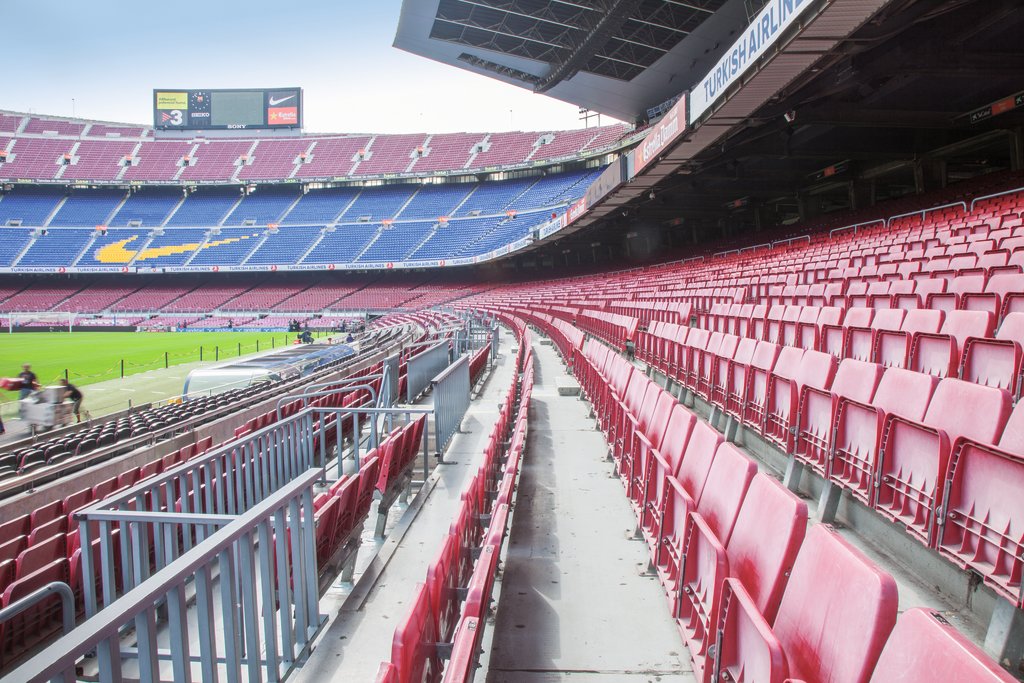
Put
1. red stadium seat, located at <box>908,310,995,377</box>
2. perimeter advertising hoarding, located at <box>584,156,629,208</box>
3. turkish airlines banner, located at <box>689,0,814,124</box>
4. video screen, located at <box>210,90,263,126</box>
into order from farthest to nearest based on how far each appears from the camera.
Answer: video screen, located at <box>210,90,263,126</box> < perimeter advertising hoarding, located at <box>584,156,629,208</box> < turkish airlines banner, located at <box>689,0,814,124</box> < red stadium seat, located at <box>908,310,995,377</box>

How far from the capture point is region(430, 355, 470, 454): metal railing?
5.94 m

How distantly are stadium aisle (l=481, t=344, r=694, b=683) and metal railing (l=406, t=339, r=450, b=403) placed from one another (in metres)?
4.07

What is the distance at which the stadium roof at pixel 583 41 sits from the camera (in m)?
25.5

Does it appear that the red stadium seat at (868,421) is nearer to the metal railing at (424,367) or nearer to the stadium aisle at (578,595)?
the stadium aisle at (578,595)

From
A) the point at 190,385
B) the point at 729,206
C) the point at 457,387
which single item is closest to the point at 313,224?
the point at 729,206

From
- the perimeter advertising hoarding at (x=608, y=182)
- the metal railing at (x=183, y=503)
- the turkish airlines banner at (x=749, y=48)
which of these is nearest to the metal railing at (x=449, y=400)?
the metal railing at (x=183, y=503)

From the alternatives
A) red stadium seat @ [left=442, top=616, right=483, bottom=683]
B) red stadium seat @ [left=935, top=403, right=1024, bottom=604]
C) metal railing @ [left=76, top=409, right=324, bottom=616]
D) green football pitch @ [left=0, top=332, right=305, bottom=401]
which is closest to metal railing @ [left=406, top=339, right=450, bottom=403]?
metal railing @ [left=76, top=409, right=324, bottom=616]

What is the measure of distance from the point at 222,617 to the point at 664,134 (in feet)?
40.4

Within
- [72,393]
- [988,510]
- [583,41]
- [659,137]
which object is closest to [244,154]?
[583,41]

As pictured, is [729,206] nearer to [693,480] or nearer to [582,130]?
[693,480]

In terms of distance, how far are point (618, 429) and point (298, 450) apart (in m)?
2.95

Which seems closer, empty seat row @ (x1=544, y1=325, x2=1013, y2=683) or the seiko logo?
empty seat row @ (x1=544, y1=325, x2=1013, y2=683)

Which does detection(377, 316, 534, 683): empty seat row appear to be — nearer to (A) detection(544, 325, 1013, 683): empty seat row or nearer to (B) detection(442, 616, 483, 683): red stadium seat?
(B) detection(442, 616, 483, 683): red stadium seat

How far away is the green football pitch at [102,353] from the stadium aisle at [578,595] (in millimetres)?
16122
